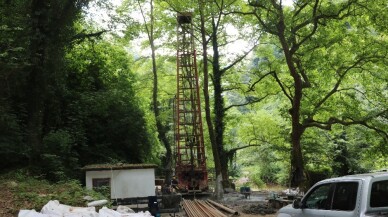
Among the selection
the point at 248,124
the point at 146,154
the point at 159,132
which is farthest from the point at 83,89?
the point at 248,124

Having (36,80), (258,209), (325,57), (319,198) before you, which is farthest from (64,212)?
(325,57)

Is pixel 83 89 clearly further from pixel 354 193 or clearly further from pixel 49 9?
pixel 354 193

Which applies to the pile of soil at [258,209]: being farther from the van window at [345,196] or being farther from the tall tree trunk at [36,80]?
the van window at [345,196]

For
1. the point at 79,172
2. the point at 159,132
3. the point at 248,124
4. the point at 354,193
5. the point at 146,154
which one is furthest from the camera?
the point at 248,124

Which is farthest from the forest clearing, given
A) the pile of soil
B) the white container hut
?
the pile of soil

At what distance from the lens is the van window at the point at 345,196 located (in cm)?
647

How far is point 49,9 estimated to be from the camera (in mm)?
17328

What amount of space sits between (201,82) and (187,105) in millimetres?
2172

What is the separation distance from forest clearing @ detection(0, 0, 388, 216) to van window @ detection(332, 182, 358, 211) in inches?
17.4

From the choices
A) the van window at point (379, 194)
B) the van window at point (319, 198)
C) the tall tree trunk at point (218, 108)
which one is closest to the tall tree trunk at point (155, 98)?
the tall tree trunk at point (218, 108)

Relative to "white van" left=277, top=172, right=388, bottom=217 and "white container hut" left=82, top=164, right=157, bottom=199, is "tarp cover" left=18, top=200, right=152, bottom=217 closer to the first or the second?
"white van" left=277, top=172, right=388, bottom=217

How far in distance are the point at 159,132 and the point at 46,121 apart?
10.2m

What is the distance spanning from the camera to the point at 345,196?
263 inches

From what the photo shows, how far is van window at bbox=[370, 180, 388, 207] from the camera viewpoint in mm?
6215
